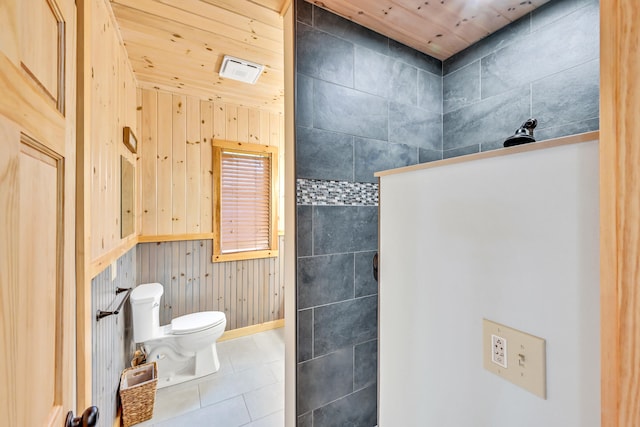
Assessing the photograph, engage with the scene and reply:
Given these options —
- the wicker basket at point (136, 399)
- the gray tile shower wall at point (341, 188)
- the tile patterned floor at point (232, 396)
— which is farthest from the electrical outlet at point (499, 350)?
the wicker basket at point (136, 399)

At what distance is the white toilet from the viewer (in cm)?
201

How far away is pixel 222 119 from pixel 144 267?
5.64 ft

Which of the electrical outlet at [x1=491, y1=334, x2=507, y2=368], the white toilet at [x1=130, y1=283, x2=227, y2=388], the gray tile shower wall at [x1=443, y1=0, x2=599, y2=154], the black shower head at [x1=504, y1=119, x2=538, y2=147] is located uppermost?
the gray tile shower wall at [x1=443, y1=0, x2=599, y2=154]

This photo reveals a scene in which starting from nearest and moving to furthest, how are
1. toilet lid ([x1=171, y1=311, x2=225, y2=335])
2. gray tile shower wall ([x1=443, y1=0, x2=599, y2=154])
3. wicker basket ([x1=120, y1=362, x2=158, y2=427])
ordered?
gray tile shower wall ([x1=443, y1=0, x2=599, y2=154]) < wicker basket ([x1=120, y1=362, x2=158, y2=427]) < toilet lid ([x1=171, y1=311, x2=225, y2=335])

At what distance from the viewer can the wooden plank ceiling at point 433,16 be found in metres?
1.48

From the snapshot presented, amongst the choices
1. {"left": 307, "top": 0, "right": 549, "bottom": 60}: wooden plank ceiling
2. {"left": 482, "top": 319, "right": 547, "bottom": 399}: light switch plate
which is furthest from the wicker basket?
{"left": 307, "top": 0, "right": 549, "bottom": 60}: wooden plank ceiling

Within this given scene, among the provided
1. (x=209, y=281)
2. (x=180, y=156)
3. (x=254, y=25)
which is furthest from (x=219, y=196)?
(x=254, y=25)

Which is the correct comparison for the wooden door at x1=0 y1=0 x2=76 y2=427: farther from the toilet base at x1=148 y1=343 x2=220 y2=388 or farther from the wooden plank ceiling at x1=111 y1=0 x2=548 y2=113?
the toilet base at x1=148 y1=343 x2=220 y2=388

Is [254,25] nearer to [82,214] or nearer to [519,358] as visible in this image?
[82,214]

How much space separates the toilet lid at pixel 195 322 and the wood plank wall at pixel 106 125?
880 millimetres

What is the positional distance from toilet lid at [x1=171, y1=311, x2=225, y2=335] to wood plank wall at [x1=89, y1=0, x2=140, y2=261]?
880mm

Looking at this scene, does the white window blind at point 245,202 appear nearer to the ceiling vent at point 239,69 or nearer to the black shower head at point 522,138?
the ceiling vent at point 239,69

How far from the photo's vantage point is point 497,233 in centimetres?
66

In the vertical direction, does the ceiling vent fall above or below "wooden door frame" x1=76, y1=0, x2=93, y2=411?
above
